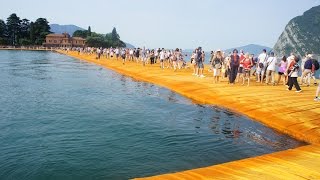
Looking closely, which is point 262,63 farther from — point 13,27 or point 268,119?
point 13,27

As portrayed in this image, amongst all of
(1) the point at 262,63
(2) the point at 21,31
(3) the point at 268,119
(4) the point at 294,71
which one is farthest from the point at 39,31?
(3) the point at 268,119

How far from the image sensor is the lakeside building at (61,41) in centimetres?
15312

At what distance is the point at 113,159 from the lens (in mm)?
10305

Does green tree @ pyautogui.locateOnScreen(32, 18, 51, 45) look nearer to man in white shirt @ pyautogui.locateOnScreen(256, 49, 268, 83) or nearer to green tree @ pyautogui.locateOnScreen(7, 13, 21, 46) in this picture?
green tree @ pyautogui.locateOnScreen(7, 13, 21, 46)

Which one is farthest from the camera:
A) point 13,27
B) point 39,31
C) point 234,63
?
point 39,31

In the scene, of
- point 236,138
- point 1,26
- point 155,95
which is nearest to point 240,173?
point 236,138

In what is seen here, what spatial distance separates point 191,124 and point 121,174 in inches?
251

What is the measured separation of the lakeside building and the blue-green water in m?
139

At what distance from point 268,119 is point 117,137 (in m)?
6.56

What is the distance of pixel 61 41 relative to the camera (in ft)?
518

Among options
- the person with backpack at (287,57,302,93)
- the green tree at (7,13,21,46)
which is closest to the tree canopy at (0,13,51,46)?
the green tree at (7,13,21,46)

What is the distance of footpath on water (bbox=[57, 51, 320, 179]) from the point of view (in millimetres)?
8412

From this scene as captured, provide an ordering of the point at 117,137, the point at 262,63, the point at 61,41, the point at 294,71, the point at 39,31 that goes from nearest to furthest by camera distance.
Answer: the point at 117,137, the point at 294,71, the point at 262,63, the point at 39,31, the point at 61,41

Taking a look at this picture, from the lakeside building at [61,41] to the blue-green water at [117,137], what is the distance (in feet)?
457
